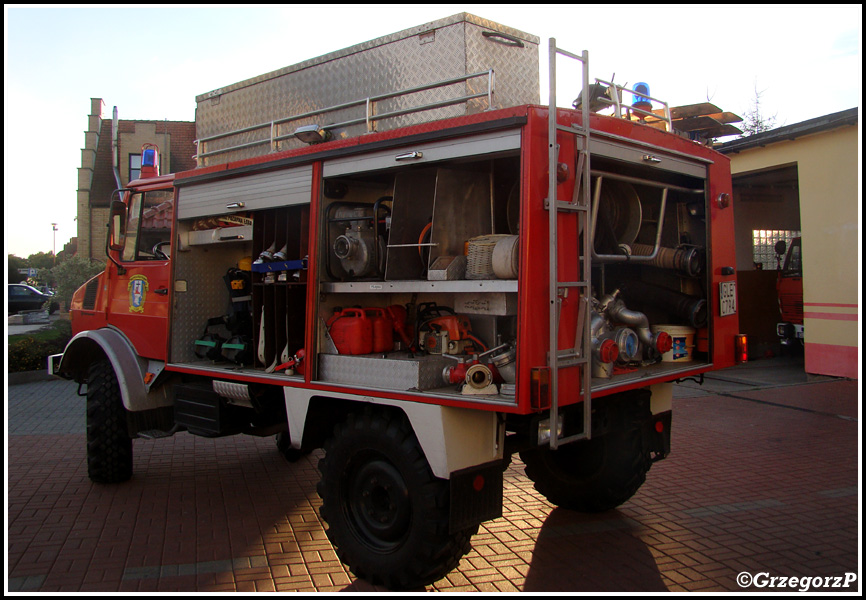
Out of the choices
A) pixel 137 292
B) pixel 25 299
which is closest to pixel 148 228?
pixel 137 292

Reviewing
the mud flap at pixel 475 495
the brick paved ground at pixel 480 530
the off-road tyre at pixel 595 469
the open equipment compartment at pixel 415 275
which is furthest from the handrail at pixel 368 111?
the brick paved ground at pixel 480 530

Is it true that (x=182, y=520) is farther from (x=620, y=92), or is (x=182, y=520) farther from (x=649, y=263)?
(x=620, y=92)

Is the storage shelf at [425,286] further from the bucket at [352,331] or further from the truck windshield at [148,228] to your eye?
the truck windshield at [148,228]

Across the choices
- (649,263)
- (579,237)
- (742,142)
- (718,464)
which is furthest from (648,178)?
(742,142)

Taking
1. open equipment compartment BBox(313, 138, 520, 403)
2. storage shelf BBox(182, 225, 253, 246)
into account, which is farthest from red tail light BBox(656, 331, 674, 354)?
storage shelf BBox(182, 225, 253, 246)

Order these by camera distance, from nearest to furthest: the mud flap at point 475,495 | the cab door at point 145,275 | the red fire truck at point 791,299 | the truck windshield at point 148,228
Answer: the mud flap at point 475,495
the cab door at point 145,275
the truck windshield at point 148,228
the red fire truck at point 791,299

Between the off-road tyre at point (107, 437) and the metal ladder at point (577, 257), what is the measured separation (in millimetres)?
4307

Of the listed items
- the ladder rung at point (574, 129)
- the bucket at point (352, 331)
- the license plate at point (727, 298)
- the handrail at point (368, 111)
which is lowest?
the bucket at point (352, 331)

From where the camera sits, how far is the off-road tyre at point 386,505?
11.9 ft

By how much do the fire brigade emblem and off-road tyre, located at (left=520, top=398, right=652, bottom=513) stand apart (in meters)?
3.69

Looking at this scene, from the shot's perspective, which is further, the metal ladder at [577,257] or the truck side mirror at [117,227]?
the truck side mirror at [117,227]

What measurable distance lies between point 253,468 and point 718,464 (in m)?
4.69

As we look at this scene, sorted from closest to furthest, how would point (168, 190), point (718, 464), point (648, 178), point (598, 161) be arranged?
point (598, 161) → point (648, 178) → point (168, 190) → point (718, 464)

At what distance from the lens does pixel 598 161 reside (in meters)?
4.23
